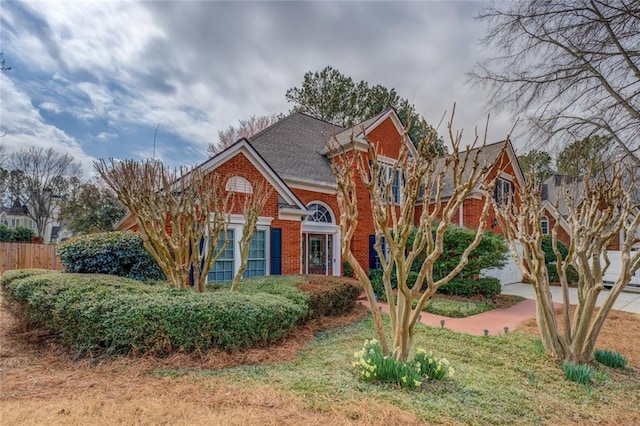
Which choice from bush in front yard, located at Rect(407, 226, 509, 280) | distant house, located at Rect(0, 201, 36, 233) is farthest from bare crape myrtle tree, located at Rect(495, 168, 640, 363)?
distant house, located at Rect(0, 201, 36, 233)

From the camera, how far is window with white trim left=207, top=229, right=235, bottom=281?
9953 mm

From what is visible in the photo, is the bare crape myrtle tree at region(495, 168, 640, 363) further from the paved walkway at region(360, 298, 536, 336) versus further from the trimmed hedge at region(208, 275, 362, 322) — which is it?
the trimmed hedge at region(208, 275, 362, 322)

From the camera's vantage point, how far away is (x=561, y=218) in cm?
766

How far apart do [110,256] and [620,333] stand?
1186cm

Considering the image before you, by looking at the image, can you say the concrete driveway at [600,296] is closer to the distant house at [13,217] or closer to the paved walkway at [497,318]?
the paved walkway at [497,318]

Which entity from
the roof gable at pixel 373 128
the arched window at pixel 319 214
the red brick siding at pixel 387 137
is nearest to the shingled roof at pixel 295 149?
the roof gable at pixel 373 128

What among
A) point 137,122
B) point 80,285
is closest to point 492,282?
point 80,285

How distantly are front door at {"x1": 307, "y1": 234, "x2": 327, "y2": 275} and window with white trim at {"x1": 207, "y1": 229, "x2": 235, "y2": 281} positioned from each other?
12.9 feet

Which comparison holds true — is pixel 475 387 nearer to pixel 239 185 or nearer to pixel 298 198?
pixel 239 185

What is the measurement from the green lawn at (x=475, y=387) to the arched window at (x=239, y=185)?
5934 mm

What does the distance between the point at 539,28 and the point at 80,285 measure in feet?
44.6

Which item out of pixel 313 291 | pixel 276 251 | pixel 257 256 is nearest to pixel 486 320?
pixel 313 291

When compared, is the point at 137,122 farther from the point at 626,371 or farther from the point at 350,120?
the point at 350,120

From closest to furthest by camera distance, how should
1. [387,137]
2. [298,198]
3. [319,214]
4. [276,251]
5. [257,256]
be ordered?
[257,256], [276,251], [298,198], [319,214], [387,137]
